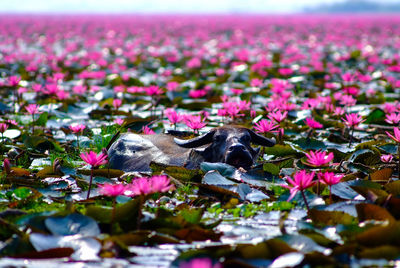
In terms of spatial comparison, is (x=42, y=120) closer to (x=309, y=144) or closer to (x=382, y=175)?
(x=309, y=144)

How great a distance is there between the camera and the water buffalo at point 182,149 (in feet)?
13.9

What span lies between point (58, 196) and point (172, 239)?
1.07 meters

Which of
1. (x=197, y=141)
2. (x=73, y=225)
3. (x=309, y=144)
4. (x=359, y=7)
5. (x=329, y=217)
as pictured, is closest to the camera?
(x=73, y=225)

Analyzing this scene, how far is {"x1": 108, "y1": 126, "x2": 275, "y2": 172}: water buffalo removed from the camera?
4.23 meters

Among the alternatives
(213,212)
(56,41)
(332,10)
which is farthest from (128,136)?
(332,10)

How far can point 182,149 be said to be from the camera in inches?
181

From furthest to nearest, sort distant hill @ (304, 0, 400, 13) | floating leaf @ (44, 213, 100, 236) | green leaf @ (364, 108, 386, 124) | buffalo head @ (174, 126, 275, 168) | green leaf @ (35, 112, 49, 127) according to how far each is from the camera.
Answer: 1. distant hill @ (304, 0, 400, 13)
2. green leaf @ (364, 108, 386, 124)
3. green leaf @ (35, 112, 49, 127)
4. buffalo head @ (174, 126, 275, 168)
5. floating leaf @ (44, 213, 100, 236)

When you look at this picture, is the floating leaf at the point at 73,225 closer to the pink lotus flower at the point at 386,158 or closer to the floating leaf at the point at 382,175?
the floating leaf at the point at 382,175

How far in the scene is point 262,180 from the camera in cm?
371

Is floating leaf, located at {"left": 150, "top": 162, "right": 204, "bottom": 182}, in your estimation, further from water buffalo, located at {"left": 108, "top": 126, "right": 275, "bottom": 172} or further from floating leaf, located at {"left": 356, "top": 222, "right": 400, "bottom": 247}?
floating leaf, located at {"left": 356, "top": 222, "right": 400, "bottom": 247}

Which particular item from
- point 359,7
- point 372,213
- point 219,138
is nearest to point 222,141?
point 219,138

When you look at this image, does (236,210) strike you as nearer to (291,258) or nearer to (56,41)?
(291,258)

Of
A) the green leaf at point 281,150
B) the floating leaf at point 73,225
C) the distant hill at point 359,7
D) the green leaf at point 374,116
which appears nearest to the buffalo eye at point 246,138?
the green leaf at point 281,150

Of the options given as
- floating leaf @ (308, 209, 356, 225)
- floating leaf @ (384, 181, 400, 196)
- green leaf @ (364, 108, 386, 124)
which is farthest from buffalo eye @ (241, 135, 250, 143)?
green leaf @ (364, 108, 386, 124)
